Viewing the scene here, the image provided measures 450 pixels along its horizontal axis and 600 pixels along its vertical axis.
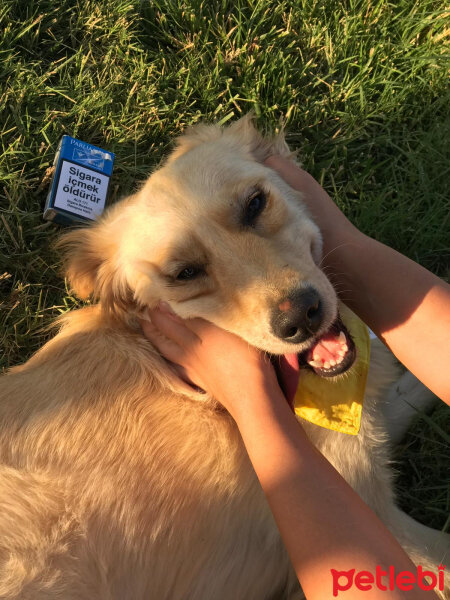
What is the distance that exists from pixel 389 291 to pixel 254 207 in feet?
2.16

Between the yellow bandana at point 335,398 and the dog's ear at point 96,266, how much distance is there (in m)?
0.83

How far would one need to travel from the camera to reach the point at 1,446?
196 cm

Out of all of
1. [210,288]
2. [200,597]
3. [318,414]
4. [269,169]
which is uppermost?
[269,169]

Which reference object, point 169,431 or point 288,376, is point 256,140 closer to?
point 288,376

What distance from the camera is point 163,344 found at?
2197mm

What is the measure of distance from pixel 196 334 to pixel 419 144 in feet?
7.01

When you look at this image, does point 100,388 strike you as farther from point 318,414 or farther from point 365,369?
point 365,369

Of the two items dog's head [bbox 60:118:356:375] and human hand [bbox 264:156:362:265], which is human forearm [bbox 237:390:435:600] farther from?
human hand [bbox 264:156:362:265]

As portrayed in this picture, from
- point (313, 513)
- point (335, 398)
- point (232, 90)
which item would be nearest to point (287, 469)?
point (313, 513)

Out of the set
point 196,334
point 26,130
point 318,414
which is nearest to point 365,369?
point 318,414

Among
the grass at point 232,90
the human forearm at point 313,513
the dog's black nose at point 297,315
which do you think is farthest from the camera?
the grass at point 232,90

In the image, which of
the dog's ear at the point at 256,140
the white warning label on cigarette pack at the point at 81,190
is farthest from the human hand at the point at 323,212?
the white warning label on cigarette pack at the point at 81,190

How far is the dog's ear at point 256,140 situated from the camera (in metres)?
2.50

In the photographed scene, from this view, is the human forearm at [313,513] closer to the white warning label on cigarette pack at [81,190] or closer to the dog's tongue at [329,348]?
the dog's tongue at [329,348]
